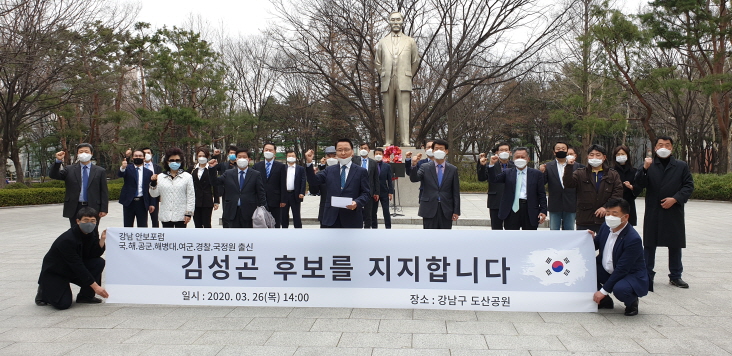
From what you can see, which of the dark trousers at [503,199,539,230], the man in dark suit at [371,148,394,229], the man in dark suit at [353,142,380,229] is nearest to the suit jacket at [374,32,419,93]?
the man in dark suit at [371,148,394,229]

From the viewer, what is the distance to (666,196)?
5.44 meters

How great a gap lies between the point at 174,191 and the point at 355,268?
114 inches

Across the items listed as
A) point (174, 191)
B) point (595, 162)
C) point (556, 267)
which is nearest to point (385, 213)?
point (174, 191)

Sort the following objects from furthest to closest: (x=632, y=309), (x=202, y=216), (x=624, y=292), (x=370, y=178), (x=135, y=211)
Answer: (x=370, y=178), (x=202, y=216), (x=135, y=211), (x=632, y=309), (x=624, y=292)

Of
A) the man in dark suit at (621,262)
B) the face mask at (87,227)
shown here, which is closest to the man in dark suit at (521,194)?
the man in dark suit at (621,262)

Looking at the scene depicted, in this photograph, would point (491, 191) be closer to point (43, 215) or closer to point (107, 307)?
point (107, 307)

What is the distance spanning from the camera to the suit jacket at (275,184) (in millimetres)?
7520

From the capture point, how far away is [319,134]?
3244 cm

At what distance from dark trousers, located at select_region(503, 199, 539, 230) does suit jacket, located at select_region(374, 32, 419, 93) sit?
6787 millimetres

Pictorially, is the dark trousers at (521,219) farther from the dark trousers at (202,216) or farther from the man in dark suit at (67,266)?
the man in dark suit at (67,266)

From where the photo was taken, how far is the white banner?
4.40 m

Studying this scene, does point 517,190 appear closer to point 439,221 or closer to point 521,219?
point 521,219

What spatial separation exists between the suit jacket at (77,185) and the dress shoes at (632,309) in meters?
5.92

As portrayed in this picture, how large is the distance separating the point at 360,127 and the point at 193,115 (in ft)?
33.7
